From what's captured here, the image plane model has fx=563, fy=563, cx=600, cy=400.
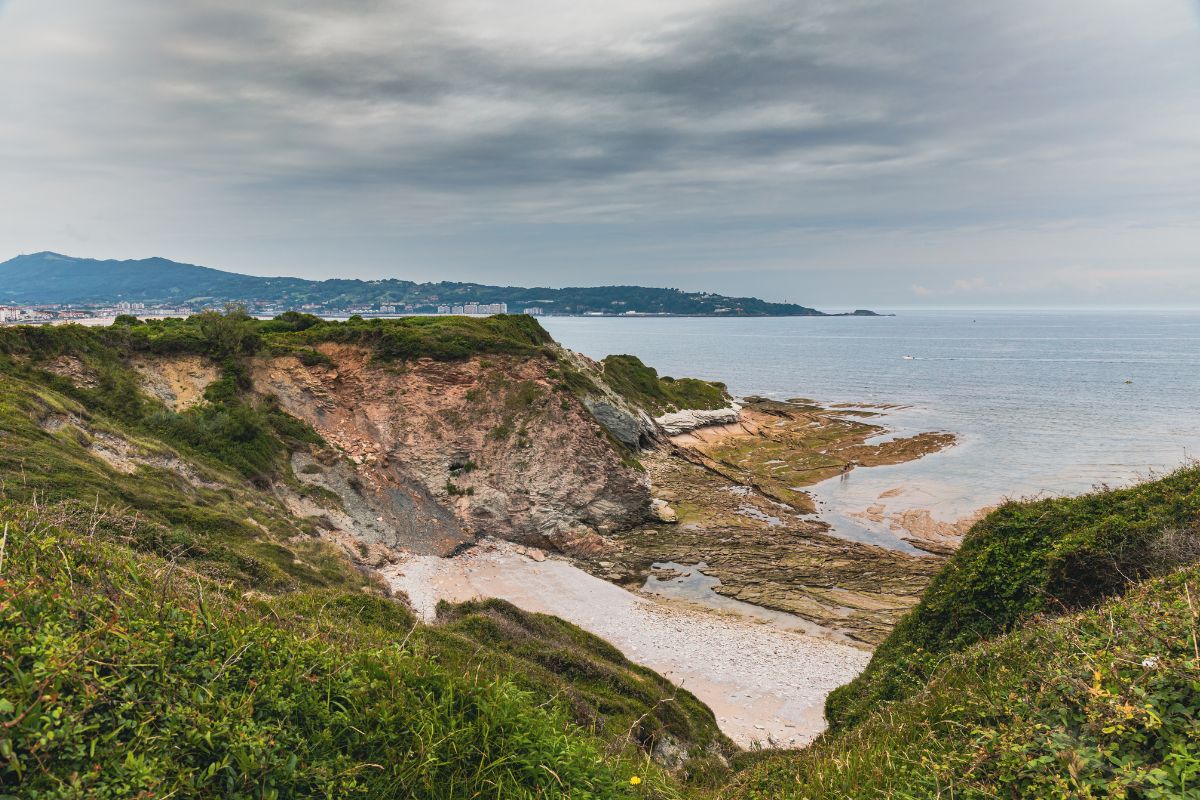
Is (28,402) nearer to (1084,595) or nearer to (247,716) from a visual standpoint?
(247,716)

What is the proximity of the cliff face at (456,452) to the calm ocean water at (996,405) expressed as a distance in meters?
16.2

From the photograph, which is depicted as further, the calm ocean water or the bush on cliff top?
the calm ocean water

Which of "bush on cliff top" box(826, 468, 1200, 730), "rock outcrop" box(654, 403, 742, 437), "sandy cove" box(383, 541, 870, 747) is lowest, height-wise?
"sandy cove" box(383, 541, 870, 747)

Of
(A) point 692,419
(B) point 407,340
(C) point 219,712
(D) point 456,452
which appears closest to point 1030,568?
(C) point 219,712

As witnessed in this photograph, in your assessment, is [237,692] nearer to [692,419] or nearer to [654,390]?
[692,419]

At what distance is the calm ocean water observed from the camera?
41156 millimetres

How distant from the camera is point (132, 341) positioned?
104ft

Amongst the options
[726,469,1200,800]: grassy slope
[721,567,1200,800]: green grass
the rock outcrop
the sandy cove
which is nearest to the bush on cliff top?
[726,469,1200,800]: grassy slope

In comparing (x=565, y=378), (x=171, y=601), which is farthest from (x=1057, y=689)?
(x=565, y=378)

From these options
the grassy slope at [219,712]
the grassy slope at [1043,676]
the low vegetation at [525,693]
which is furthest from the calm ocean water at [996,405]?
the grassy slope at [219,712]

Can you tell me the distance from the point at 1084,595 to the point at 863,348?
577 feet

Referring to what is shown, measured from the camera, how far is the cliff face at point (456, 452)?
107 ft

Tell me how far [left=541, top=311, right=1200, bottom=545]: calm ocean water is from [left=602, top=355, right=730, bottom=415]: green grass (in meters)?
19.6

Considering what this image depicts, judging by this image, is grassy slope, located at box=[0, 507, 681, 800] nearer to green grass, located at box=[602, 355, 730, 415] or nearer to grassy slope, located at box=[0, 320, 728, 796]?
grassy slope, located at box=[0, 320, 728, 796]
